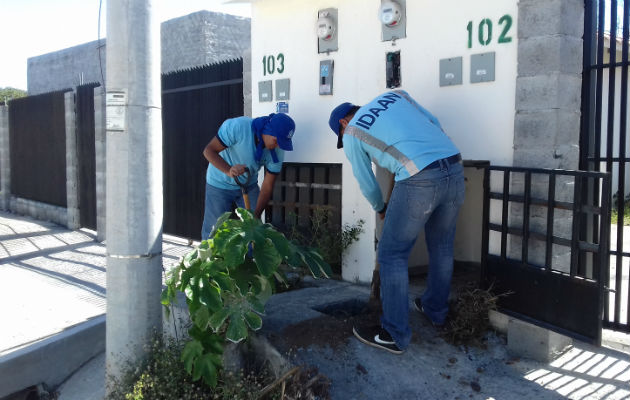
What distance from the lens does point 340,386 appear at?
10.9 feet

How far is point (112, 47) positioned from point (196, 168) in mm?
4370

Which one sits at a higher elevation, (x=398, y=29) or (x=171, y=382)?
(x=398, y=29)

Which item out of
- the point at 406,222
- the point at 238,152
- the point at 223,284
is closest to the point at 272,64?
the point at 238,152

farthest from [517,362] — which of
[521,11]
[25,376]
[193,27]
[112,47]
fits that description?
[193,27]

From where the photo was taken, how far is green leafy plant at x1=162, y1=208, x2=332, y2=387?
3.12m

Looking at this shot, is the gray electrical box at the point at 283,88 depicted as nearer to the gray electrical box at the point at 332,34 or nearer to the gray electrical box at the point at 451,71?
the gray electrical box at the point at 332,34

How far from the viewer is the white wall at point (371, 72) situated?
3998 millimetres

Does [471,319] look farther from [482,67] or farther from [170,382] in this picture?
[170,382]

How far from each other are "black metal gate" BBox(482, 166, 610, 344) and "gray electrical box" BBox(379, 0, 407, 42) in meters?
1.44

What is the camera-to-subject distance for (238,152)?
4777 mm

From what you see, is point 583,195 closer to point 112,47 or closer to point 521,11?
point 521,11

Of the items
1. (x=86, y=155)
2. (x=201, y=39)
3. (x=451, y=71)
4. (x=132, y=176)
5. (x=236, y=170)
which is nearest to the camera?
(x=132, y=176)

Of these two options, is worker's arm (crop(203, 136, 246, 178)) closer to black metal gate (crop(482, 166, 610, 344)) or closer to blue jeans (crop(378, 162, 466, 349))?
blue jeans (crop(378, 162, 466, 349))

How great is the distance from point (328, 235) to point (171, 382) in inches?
93.1
